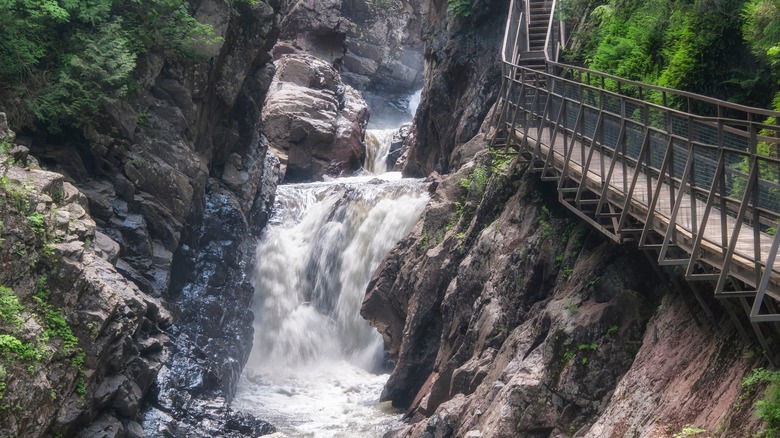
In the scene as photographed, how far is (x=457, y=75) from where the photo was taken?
2864 centimetres

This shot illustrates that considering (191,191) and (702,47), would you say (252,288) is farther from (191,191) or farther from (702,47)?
(702,47)

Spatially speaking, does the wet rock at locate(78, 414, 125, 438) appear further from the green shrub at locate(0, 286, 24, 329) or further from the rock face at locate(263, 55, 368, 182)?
the rock face at locate(263, 55, 368, 182)

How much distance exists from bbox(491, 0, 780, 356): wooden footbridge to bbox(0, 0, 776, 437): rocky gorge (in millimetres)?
810

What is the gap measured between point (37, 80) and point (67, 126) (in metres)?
1.31

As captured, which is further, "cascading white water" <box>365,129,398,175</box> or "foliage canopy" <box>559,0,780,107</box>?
"cascading white water" <box>365,129,398,175</box>

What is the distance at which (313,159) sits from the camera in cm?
3759

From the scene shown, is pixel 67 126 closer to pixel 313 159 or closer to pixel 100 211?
pixel 100 211

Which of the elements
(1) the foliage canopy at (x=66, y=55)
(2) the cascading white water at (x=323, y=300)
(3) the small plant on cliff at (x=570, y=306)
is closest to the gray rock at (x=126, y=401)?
(2) the cascading white water at (x=323, y=300)

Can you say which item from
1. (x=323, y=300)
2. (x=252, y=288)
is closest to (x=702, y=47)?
(x=323, y=300)

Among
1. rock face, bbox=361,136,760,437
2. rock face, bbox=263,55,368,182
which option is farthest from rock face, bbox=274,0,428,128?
rock face, bbox=361,136,760,437

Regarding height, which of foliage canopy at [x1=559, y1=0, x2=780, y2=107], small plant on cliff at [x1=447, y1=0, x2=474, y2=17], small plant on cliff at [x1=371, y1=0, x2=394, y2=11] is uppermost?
small plant on cliff at [x1=371, y1=0, x2=394, y2=11]

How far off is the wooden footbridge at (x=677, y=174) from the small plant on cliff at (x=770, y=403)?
1.00ft

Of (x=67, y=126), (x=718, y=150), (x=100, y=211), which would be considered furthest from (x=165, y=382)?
(x=718, y=150)

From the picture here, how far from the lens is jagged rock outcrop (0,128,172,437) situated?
41.1ft
